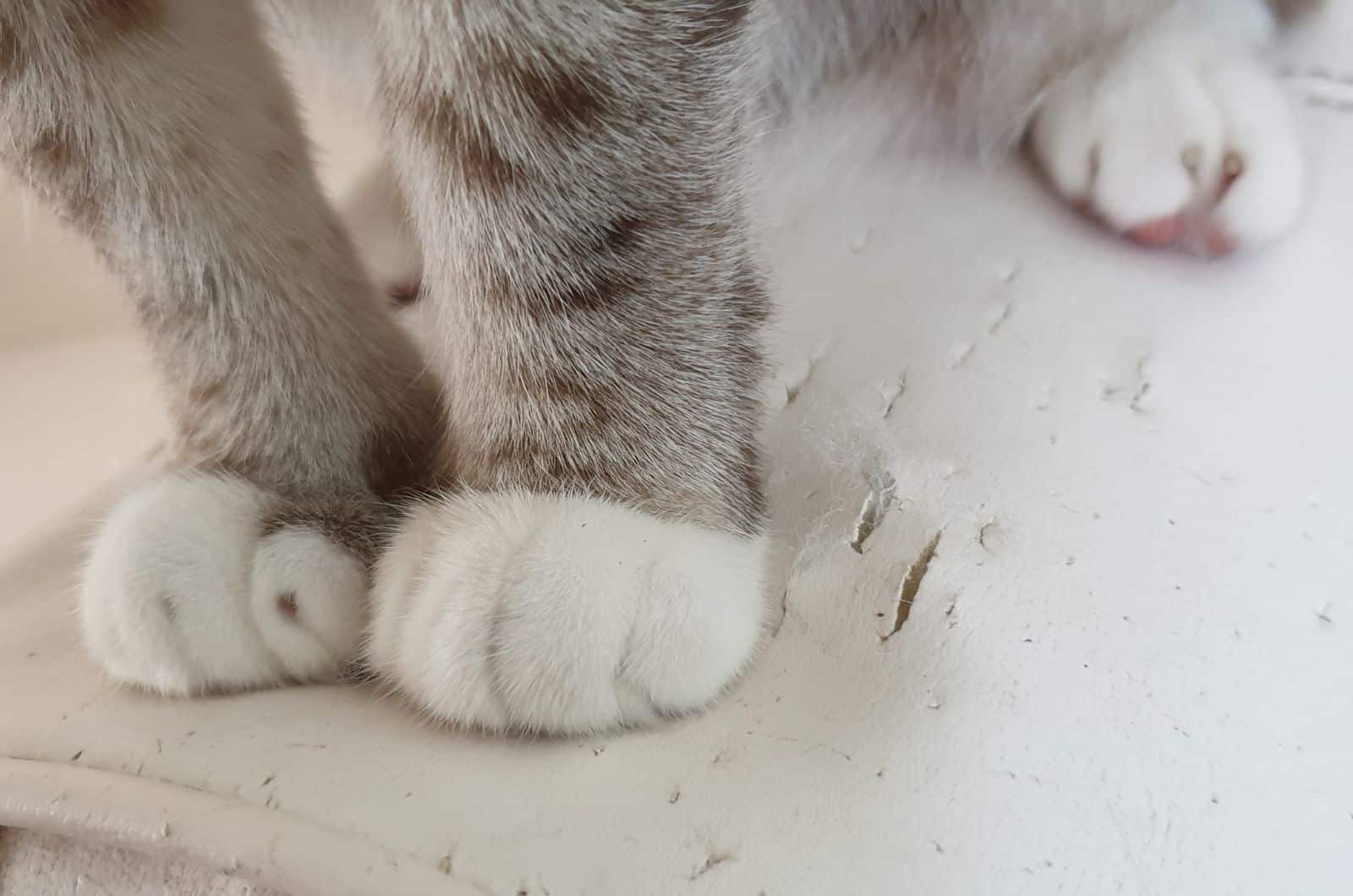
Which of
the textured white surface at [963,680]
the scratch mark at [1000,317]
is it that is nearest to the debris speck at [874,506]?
the textured white surface at [963,680]

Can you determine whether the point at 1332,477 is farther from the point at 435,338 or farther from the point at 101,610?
the point at 101,610

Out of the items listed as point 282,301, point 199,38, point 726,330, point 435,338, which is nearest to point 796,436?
point 726,330

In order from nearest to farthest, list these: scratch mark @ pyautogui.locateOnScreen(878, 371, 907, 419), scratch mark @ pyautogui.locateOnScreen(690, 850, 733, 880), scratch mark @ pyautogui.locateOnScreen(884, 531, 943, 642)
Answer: scratch mark @ pyautogui.locateOnScreen(690, 850, 733, 880) → scratch mark @ pyautogui.locateOnScreen(884, 531, 943, 642) → scratch mark @ pyautogui.locateOnScreen(878, 371, 907, 419)

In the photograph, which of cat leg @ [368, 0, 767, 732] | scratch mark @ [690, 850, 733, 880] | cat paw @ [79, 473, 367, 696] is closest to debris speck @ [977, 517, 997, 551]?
cat leg @ [368, 0, 767, 732]

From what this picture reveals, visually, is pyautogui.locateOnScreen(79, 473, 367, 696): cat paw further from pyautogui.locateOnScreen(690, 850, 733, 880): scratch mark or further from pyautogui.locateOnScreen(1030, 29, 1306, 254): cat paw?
pyautogui.locateOnScreen(1030, 29, 1306, 254): cat paw

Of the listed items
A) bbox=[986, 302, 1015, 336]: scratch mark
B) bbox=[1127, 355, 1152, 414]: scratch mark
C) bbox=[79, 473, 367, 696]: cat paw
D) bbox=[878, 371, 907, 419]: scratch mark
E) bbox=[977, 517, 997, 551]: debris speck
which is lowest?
bbox=[79, 473, 367, 696]: cat paw

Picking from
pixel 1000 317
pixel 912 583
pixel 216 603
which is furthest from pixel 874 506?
pixel 216 603
